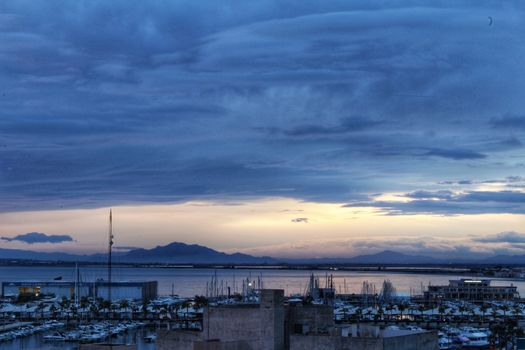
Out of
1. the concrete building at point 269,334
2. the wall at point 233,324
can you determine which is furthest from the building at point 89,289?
the wall at point 233,324

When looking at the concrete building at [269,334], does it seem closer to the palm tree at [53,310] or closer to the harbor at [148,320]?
the harbor at [148,320]

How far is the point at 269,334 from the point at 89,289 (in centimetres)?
8464

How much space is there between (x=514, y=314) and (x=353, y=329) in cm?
5525

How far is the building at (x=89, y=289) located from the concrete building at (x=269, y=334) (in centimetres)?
7516

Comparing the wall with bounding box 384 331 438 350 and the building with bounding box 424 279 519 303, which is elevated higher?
the wall with bounding box 384 331 438 350

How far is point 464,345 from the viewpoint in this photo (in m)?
55.3

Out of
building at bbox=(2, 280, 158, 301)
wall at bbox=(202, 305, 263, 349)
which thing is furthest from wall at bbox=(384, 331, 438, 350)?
building at bbox=(2, 280, 158, 301)

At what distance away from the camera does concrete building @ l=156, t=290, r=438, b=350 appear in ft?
80.0

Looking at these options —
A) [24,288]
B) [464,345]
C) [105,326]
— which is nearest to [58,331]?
[105,326]

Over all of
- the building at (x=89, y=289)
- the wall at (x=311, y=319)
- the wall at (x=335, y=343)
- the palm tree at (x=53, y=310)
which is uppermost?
the wall at (x=311, y=319)

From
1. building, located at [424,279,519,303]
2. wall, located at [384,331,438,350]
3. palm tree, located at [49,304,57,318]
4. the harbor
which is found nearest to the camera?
wall, located at [384,331,438,350]

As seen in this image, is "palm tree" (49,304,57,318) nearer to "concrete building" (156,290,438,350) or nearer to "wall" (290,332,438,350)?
"concrete building" (156,290,438,350)

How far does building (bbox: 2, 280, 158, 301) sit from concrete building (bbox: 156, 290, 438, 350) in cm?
7516

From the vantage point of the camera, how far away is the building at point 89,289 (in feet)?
331
